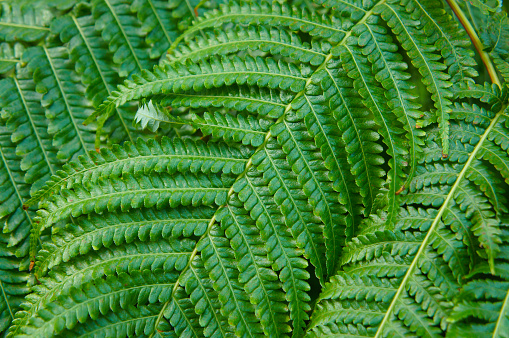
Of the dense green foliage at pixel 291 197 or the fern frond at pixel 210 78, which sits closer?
the dense green foliage at pixel 291 197

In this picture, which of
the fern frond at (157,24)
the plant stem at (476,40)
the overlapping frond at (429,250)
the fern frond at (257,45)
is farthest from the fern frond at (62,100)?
the plant stem at (476,40)

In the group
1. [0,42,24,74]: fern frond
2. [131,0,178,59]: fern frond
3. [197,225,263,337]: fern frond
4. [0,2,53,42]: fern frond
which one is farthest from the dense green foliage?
[0,2,53,42]: fern frond

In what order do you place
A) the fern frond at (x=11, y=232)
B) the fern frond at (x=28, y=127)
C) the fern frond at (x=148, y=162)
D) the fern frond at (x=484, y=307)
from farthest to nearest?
the fern frond at (x=28, y=127), the fern frond at (x=11, y=232), the fern frond at (x=148, y=162), the fern frond at (x=484, y=307)

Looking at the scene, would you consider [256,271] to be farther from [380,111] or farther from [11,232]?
[11,232]

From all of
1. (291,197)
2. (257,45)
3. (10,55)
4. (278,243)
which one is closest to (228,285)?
(278,243)

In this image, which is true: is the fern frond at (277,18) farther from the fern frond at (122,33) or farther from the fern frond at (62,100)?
the fern frond at (62,100)

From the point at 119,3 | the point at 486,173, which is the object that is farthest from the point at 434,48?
the point at 119,3

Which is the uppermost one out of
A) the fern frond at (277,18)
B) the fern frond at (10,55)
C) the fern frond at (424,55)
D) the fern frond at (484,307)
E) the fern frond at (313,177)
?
the fern frond at (10,55)
